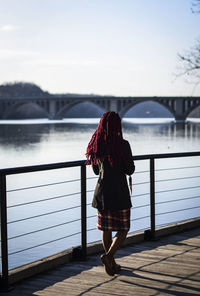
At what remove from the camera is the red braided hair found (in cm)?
351

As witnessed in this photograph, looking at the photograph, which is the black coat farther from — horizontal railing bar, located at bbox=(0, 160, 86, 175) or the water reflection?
the water reflection

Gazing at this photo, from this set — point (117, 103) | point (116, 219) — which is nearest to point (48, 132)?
point (117, 103)

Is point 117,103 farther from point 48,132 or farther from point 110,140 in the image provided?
point 110,140

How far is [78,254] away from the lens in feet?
14.1

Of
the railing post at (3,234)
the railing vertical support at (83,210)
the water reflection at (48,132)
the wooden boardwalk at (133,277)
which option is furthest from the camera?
the water reflection at (48,132)

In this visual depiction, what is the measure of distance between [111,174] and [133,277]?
90cm

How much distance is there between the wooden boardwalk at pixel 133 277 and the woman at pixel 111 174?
21 centimetres

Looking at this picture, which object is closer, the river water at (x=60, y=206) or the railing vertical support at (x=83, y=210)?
the railing vertical support at (x=83, y=210)

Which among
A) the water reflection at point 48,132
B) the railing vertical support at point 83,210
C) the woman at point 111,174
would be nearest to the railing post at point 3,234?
the woman at point 111,174

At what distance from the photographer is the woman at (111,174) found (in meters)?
3.52

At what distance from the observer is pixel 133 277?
3707 millimetres

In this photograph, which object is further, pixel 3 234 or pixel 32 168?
pixel 32 168

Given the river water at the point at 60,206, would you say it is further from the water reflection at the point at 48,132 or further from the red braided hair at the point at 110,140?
the water reflection at the point at 48,132

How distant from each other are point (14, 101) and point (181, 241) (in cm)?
8730
